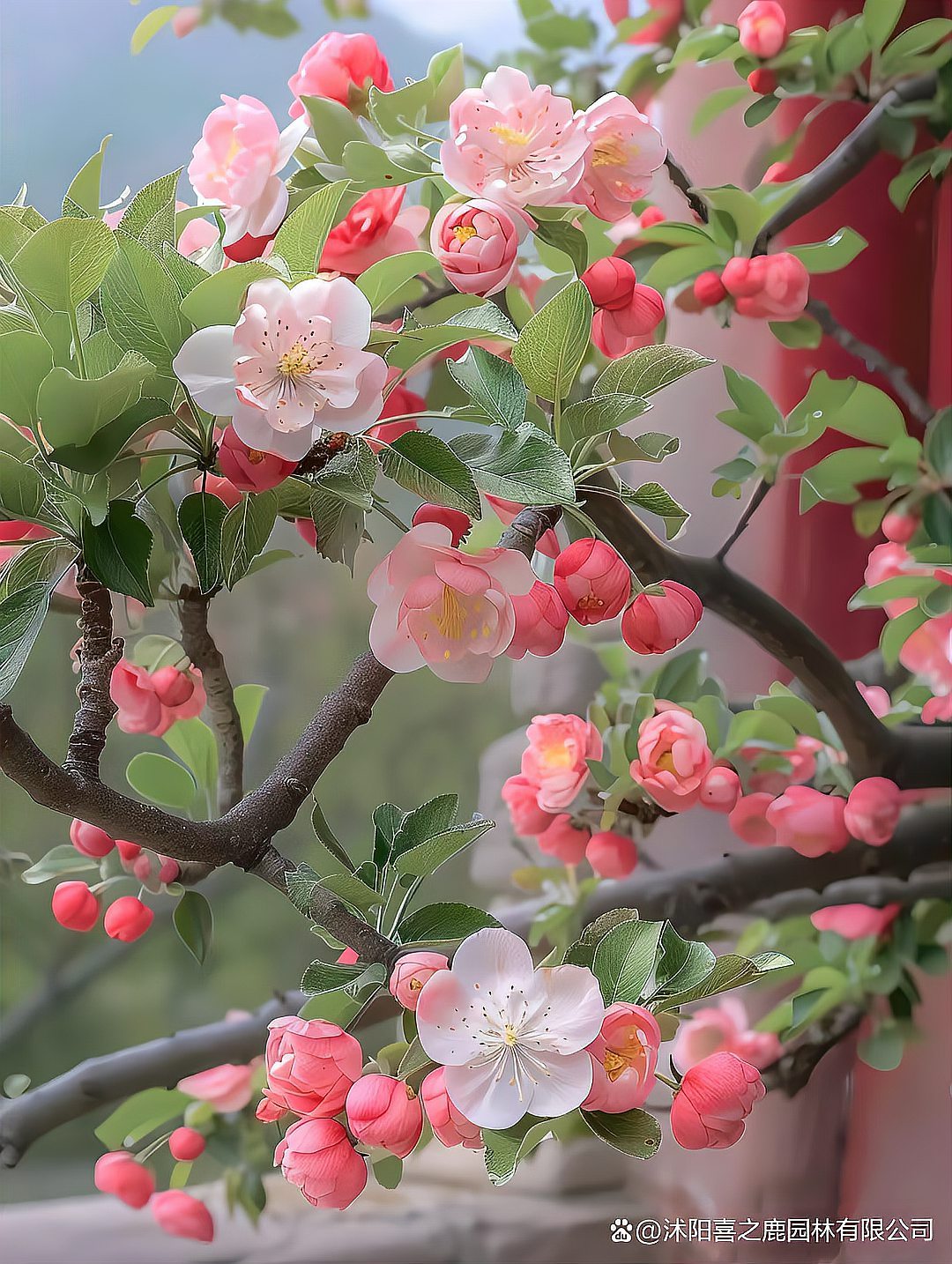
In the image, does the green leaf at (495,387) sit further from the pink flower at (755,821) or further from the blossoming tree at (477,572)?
the pink flower at (755,821)

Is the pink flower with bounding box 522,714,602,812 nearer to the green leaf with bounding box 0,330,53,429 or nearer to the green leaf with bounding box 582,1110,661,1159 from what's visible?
the green leaf with bounding box 582,1110,661,1159

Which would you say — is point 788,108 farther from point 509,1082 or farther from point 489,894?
point 509,1082

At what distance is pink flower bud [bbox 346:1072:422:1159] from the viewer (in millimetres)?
385

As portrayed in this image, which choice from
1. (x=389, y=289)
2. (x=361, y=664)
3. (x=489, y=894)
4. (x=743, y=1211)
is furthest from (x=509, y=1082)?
(x=743, y=1211)

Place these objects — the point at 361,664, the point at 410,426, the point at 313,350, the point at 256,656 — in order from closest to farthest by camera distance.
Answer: the point at 313,350
the point at 361,664
the point at 410,426
the point at 256,656

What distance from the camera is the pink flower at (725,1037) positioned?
0.81 meters

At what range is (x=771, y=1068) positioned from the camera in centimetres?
82

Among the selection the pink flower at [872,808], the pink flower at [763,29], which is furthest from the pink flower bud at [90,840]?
the pink flower at [763,29]

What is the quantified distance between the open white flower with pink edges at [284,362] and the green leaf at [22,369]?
0.05 metres

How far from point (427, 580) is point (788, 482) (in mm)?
530

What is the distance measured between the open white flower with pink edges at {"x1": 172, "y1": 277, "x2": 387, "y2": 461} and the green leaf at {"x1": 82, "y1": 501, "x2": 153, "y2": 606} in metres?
0.06

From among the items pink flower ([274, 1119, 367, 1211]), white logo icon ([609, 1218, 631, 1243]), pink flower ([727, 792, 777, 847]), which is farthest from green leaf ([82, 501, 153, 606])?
white logo icon ([609, 1218, 631, 1243])

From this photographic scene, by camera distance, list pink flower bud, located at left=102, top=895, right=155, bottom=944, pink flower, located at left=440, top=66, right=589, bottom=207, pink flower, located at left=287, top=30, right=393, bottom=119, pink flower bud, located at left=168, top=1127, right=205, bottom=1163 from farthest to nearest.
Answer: pink flower bud, located at left=168, top=1127, right=205, bottom=1163, pink flower bud, located at left=102, top=895, right=155, bottom=944, pink flower, located at left=287, top=30, right=393, bottom=119, pink flower, located at left=440, top=66, right=589, bottom=207

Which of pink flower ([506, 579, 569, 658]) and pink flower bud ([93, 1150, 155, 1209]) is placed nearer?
pink flower ([506, 579, 569, 658])
